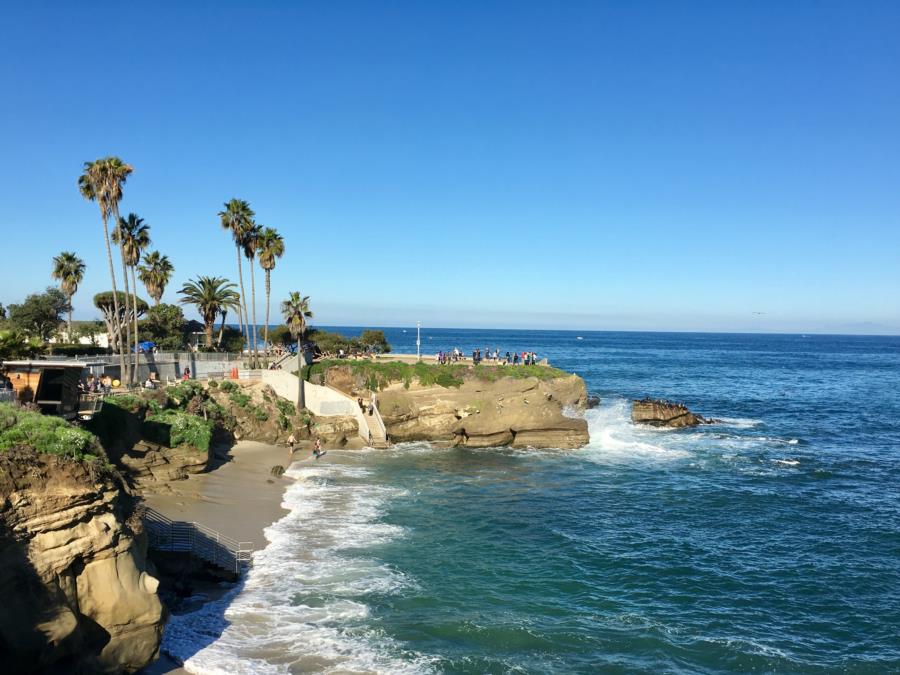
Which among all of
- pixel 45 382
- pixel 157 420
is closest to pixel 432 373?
pixel 157 420

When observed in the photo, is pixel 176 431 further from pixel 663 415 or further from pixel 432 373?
pixel 663 415

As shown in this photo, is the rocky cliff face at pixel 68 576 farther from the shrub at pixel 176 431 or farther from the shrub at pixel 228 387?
the shrub at pixel 228 387

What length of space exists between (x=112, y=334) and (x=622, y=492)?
1690 inches

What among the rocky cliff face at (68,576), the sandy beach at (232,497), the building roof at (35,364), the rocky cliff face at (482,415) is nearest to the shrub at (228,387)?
the sandy beach at (232,497)

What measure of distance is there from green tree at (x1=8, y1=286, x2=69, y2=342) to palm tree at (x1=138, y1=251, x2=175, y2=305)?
35.4 feet

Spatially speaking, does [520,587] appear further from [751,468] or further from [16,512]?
[751,468]

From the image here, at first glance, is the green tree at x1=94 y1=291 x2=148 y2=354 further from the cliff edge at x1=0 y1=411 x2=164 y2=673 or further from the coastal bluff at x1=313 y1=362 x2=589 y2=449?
the cliff edge at x1=0 y1=411 x2=164 y2=673

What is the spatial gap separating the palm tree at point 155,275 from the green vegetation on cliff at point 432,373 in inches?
677

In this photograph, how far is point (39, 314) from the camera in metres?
55.4

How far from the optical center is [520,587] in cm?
2081

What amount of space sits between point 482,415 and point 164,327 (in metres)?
32.9

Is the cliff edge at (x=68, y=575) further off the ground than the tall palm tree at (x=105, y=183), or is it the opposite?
the tall palm tree at (x=105, y=183)

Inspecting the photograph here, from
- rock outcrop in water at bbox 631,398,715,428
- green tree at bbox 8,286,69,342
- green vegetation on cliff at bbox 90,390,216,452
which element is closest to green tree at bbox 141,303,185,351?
green tree at bbox 8,286,69,342

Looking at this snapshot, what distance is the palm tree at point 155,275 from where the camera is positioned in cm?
5016
